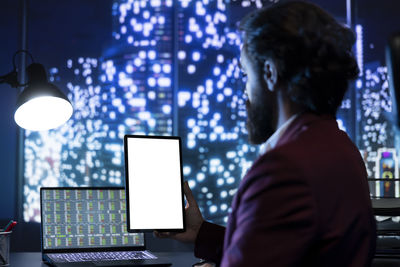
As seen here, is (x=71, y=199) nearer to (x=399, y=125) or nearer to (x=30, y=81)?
(x=30, y=81)

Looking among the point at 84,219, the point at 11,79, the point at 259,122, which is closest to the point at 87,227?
the point at 84,219

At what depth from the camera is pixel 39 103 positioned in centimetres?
171

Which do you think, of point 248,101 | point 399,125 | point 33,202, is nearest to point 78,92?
point 33,202

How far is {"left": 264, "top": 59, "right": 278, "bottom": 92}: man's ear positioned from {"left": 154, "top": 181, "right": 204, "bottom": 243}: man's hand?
2.05 feet

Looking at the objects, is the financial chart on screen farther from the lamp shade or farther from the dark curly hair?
the dark curly hair

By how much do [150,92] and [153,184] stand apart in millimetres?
2372

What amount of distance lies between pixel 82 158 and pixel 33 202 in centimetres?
45

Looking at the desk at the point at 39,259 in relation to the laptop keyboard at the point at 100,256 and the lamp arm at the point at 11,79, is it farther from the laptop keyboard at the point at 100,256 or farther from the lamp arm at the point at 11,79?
the lamp arm at the point at 11,79

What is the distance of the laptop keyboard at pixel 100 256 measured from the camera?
4.78 feet

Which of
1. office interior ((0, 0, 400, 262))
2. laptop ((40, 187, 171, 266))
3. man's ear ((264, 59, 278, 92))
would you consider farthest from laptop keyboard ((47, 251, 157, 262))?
office interior ((0, 0, 400, 262))

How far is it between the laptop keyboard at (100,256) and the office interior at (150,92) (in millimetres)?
2009

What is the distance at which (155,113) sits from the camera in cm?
364

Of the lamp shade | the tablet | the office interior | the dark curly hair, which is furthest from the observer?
the office interior

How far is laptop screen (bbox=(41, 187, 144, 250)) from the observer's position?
1.55 m
